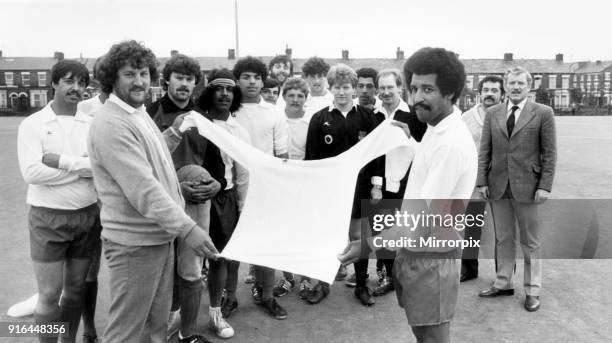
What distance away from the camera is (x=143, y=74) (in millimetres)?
3312

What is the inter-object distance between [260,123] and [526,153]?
9.07ft

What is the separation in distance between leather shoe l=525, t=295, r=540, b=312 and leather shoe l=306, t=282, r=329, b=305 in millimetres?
2036

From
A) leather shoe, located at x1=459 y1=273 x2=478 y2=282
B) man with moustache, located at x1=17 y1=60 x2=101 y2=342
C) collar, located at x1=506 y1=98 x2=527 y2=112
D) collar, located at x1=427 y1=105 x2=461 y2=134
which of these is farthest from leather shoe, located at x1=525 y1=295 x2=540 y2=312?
man with moustache, located at x1=17 y1=60 x2=101 y2=342

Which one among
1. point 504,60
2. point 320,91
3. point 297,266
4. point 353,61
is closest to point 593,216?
point 320,91

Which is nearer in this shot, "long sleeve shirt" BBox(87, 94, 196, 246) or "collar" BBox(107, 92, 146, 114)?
"long sleeve shirt" BBox(87, 94, 196, 246)

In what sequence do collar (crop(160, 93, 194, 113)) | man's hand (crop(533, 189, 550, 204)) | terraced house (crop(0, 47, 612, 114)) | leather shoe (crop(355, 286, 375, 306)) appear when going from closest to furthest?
collar (crop(160, 93, 194, 113)), man's hand (crop(533, 189, 550, 204)), leather shoe (crop(355, 286, 375, 306)), terraced house (crop(0, 47, 612, 114))

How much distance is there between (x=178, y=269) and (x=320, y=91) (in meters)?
3.64

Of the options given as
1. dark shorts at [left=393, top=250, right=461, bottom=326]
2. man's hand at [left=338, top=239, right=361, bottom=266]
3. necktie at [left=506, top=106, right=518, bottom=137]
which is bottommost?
dark shorts at [left=393, top=250, right=461, bottom=326]

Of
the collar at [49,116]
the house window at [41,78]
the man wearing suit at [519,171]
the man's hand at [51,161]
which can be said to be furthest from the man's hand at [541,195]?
the house window at [41,78]

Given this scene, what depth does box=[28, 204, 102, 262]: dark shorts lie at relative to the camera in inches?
148

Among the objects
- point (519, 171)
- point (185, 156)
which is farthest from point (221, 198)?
point (519, 171)

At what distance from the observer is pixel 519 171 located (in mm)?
5492

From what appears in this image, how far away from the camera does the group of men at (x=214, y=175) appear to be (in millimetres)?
2977

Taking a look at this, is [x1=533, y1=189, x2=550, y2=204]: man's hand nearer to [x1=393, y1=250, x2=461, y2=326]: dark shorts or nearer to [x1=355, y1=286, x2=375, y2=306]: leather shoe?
[x1=355, y1=286, x2=375, y2=306]: leather shoe
